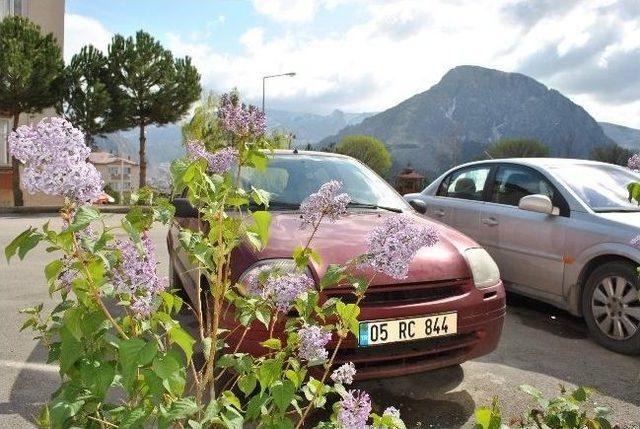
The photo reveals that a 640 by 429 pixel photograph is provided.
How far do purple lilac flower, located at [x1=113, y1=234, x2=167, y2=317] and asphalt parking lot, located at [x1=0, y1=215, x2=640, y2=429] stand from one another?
2.17 meters

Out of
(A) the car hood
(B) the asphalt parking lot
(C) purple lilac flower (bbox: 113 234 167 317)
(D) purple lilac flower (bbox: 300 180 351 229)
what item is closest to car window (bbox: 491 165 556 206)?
(B) the asphalt parking lot

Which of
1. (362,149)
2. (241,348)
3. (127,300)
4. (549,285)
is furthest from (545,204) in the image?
(362,149)

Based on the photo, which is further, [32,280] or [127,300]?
[32,280]

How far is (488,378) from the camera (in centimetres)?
404

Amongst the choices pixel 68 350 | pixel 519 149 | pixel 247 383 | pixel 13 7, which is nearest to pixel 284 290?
pixel 247 383

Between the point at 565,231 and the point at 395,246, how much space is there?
3.83 m

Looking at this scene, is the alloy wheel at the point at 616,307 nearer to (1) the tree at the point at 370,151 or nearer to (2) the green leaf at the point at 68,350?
(2) the green leaf at the point at 68,350

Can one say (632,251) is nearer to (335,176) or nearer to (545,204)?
(545,204)

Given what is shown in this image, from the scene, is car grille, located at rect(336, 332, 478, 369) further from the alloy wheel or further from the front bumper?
the alloy wheel

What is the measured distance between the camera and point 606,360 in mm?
4504

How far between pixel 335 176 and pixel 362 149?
377 feet

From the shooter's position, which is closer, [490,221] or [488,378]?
[488,378]

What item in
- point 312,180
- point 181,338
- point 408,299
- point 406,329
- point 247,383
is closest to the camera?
point 181,338

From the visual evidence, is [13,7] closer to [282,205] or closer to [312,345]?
[282,205]
